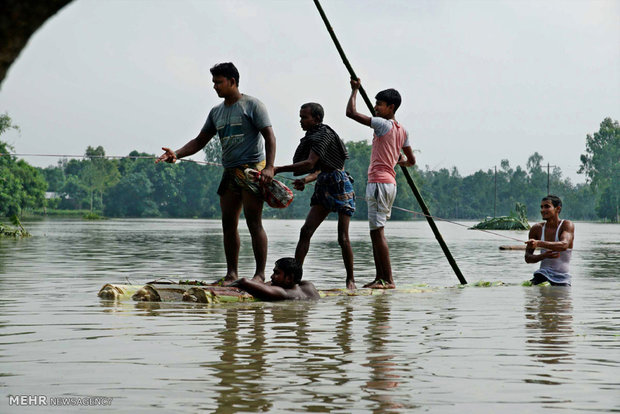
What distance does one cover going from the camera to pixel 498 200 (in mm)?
165625

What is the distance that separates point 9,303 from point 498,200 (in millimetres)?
162259

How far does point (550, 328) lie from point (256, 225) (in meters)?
3.04

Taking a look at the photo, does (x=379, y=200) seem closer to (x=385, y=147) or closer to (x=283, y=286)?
(x=385, y=147)

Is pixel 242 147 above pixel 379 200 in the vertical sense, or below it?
above

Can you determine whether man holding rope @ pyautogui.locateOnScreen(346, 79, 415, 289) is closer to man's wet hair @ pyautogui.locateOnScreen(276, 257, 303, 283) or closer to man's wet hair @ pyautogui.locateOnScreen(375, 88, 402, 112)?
man's wet hair @ pyautogui.locateOnScreen(375, 88, 402, 112)

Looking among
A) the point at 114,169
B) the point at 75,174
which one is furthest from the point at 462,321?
the point at 75,174

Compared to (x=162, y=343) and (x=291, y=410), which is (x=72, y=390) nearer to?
(x=291, y=410)

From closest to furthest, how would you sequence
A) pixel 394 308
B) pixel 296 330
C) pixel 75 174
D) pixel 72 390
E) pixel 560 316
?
pixel 72 390 → pixel 296 330 → pixel 560 316 → pixel 394 308 → pixel 75 174

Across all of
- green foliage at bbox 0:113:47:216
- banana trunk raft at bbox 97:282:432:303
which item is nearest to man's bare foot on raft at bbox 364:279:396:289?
banana trunk raft at bbox 97:282:432:303

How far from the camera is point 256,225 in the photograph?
8.37 meters

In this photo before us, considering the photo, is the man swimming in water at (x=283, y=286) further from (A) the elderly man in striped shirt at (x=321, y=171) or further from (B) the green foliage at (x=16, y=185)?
(B) the green foliage at (x=16, y=185)

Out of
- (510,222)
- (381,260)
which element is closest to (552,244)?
(381,260)
